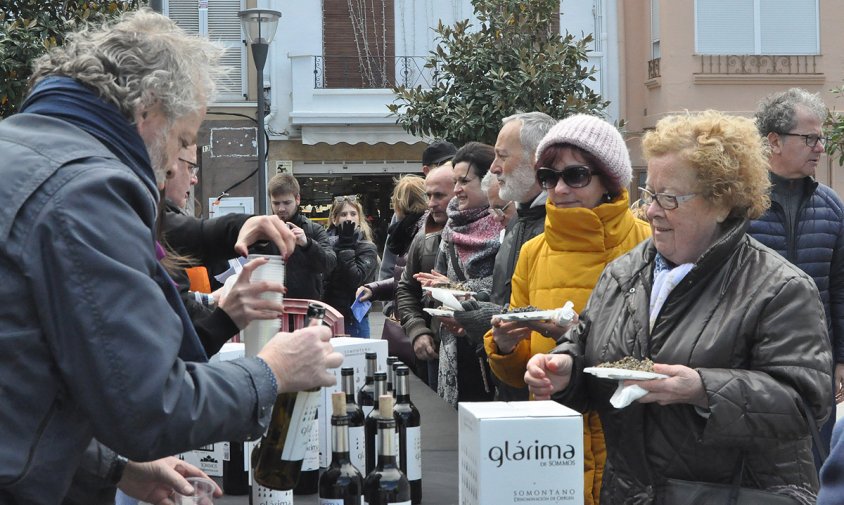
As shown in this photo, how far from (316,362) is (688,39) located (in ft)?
60.4

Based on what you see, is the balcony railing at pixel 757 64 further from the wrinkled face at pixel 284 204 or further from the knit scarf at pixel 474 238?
the knit scarf at pixel 474 238

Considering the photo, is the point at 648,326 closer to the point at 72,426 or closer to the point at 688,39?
the point at 72,426

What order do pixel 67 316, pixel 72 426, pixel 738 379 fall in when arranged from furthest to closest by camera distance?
pixel 738 379, pixel 72 426, pixel 67 316

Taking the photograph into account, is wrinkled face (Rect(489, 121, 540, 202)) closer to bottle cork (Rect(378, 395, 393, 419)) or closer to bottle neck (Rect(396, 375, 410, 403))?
bottle neck (Rect(396, 375, 410, 403))

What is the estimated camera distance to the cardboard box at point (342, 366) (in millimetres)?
3084

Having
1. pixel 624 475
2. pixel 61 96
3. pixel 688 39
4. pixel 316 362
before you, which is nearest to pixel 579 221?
pixel 624 475

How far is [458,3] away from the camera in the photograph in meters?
20.1

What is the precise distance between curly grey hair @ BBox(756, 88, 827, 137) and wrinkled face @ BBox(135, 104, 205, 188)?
3427mm

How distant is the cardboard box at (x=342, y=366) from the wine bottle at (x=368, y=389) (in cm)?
8

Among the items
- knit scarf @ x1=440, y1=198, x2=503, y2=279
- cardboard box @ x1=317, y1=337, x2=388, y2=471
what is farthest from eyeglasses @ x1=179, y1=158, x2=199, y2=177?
knit scarf @ x1=440, y1=198, x2=503, y2=279

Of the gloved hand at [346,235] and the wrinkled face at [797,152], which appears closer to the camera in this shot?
the wrinkled face at [797,152]

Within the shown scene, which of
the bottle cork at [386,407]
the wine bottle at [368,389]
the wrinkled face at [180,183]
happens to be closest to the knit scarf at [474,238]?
the wrinkled face at [180,183]

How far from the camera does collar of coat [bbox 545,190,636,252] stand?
3.46 metres

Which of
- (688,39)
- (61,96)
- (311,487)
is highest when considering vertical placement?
(688,39)
